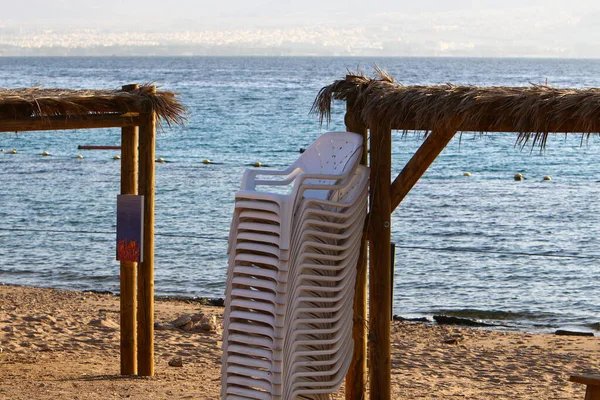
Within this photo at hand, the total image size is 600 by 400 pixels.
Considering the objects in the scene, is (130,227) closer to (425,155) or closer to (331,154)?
(331,154)

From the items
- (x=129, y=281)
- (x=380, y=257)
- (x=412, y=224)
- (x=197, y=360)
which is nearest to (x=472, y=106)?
(x=380, y=257)

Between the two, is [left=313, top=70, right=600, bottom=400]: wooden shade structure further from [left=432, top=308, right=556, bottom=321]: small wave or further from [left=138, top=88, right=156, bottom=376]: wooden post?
[left=432, top=308, right=556, bottom=321]: small wave

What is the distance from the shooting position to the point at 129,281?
636cm

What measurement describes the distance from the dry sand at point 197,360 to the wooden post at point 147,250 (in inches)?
8.2

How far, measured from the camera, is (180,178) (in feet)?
79.3

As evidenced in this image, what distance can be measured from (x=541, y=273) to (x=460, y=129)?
9.01 m

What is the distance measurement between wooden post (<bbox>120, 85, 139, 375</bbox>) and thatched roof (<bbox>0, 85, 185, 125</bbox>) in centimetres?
16

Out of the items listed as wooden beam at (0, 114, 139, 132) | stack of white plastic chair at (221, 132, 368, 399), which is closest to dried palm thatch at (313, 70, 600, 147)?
stack of white plastic chair at (221, 132, 368, 399)

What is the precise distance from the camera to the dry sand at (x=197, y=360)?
627cm

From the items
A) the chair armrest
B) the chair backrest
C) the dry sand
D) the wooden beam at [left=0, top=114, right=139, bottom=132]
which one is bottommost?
the dry sand

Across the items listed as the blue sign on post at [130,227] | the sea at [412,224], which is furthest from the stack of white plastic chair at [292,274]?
the blue sign on post at [130,227]

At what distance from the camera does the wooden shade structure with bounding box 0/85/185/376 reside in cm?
570

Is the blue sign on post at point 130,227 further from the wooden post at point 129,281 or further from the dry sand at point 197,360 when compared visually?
the dry sand at point 197,360

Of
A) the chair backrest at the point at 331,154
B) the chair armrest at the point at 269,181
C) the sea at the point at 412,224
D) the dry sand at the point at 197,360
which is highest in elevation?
the chair backrest at the point at 331,154
